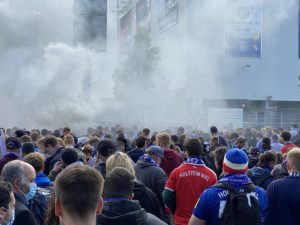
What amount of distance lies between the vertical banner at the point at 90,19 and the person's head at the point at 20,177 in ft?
112

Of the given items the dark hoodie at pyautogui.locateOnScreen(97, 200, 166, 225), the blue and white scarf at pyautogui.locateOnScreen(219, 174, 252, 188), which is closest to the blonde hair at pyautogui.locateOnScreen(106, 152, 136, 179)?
the blue and white scarf at pyautogui.locateOnScreen(219, 174, 252, 188)

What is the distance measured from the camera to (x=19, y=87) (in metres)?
37.6

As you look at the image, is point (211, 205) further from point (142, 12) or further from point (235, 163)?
point (142, 12)

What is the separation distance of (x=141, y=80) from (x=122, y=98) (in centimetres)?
221

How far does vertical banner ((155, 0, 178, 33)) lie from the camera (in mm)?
42125

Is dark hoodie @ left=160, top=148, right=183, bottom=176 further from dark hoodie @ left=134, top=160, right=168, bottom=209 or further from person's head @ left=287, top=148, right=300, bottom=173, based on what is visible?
person's head @ left=287, top=148, right=300, bottom=173

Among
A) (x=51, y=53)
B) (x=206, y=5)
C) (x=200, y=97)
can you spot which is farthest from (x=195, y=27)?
(x=51, y=53)

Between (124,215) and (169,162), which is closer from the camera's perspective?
(124,215)

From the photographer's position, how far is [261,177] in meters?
7.00

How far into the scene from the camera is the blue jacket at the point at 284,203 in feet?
17.4

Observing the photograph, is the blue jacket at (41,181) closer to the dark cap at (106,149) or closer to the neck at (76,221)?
the dark cap at (106,149)

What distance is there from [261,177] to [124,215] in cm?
394

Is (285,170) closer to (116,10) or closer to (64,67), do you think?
(64,67)

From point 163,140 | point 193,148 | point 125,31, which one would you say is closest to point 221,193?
point 193,148
